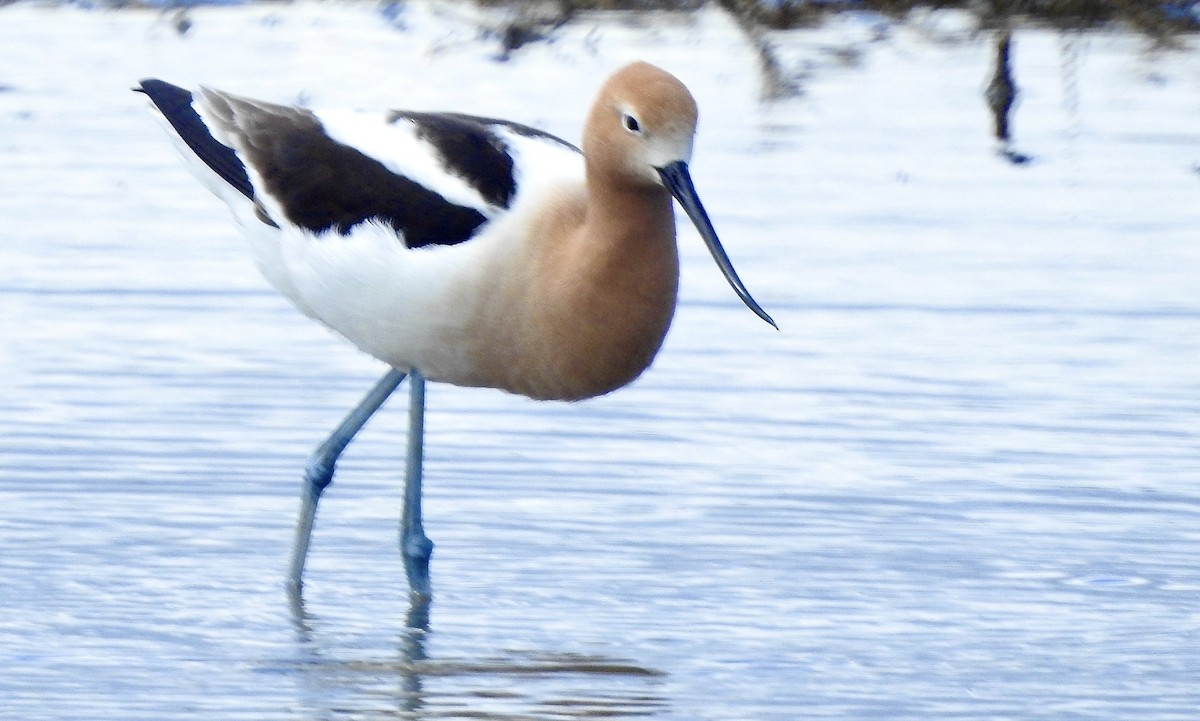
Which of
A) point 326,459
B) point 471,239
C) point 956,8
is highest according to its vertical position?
point 956,8

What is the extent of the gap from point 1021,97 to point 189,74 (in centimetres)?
514

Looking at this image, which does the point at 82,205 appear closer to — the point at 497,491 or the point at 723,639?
the point at 497,491

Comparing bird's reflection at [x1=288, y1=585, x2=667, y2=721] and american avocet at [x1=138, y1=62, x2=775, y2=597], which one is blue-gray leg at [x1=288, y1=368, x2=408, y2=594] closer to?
american avocet at [x1=138, y1=62, x2=775, y2=597]

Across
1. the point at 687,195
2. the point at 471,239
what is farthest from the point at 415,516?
the point at 687,195

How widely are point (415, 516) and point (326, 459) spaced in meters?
0.40

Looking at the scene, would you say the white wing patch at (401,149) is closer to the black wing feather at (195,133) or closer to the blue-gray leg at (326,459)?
the black wing feather at (195,133)

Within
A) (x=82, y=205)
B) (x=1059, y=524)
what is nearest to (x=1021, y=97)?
(x=82, y=205)

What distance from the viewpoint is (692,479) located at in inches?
281

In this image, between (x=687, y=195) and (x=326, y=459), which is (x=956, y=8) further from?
(x=687, y=195)

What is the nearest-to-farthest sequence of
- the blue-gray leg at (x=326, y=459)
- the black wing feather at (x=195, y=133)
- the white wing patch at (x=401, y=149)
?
the white wing patch at (x=401, y=149) < the blue-gray leg at (x=326, y=459) < the black wing feather at (x=195, y=133)

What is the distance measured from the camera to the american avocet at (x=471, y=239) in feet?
18.9

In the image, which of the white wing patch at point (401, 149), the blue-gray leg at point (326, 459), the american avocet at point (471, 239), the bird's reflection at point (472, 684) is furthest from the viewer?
the blue-gray leg at point (326, 459)

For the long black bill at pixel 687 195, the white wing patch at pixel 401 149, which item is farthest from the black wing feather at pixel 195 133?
the long black bill at pixel 687 195

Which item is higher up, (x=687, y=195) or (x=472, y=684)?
(x=687, y=195)
